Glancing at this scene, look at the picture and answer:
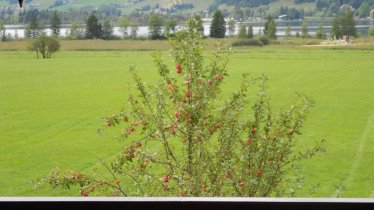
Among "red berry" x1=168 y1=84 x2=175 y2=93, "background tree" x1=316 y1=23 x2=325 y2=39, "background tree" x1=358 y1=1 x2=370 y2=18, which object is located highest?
"background tree" x1=358 y1=1 x2=370 y2=18

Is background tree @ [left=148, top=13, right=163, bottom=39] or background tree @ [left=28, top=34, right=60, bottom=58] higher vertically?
background tree @ [left=148, top=13, right=163, bottom=39]

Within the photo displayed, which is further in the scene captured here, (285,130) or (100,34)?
(100,34)

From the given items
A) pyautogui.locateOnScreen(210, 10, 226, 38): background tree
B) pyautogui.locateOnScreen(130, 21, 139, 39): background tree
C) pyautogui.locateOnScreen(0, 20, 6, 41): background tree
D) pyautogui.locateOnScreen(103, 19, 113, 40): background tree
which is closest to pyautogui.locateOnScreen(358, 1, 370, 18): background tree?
pyautogui.locateOnScreen(210, 10, 226, 38): background tree

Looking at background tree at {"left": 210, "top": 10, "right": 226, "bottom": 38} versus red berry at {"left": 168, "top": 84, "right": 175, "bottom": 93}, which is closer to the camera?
red berry at {"left": 168, "top": 84, "right": 175, "bottom": 93}

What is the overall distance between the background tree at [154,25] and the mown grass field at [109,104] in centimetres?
27

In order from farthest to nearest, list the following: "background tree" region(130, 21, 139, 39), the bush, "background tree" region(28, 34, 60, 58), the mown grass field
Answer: the mown grass field < "background tree" region(28, 34, 60, 58) < the bush < "background tree" region(130, 21, 139, 39)

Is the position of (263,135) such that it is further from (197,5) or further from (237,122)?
(197,5)

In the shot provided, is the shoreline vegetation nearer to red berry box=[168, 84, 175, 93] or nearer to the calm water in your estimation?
the calm water

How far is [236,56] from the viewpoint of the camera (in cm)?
457

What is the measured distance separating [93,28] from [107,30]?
0.11 m

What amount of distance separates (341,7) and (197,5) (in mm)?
1071

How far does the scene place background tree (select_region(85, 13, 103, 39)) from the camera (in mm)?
4043

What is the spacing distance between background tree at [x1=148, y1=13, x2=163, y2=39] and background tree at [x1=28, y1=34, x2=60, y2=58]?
0.81 meters
